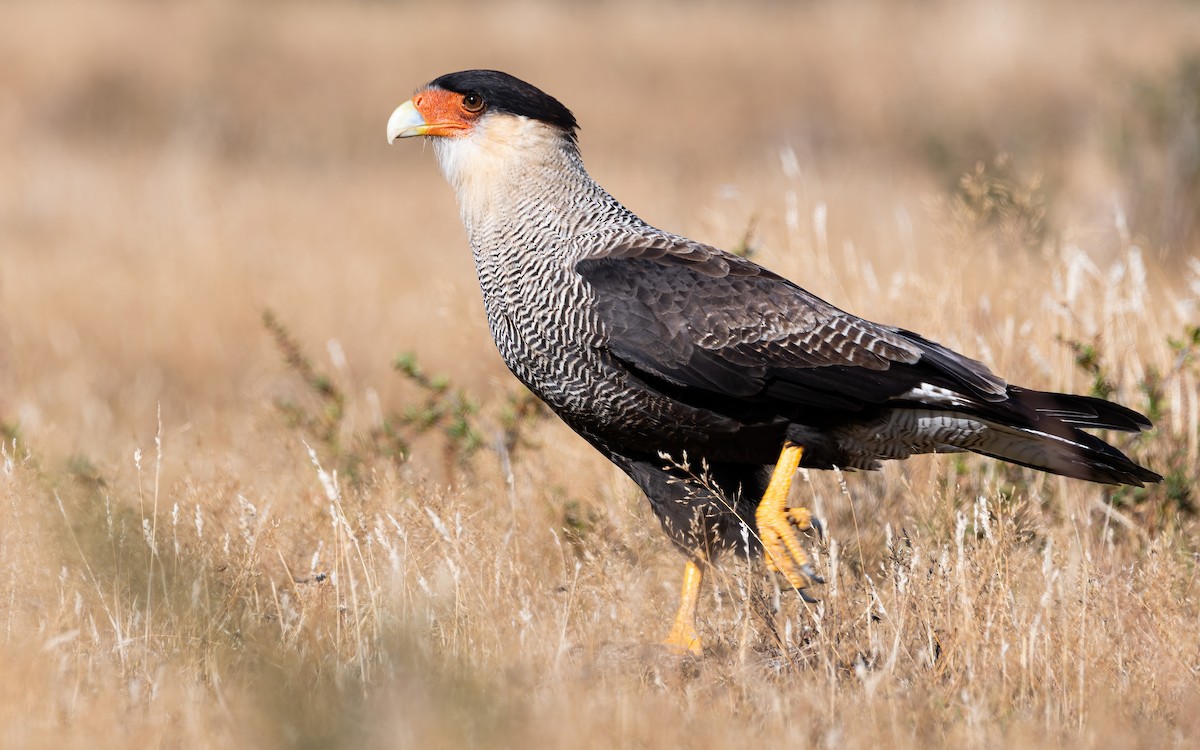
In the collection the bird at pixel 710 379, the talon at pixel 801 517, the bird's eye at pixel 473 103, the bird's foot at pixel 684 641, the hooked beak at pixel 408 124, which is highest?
the bird's eye at pixel 473 103

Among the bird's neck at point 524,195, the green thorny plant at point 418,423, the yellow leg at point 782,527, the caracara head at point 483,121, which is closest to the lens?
the yellow leg at point 782,527

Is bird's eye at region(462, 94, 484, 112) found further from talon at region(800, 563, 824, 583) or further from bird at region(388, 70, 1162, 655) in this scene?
talon at region(800, 563, 824, 583)

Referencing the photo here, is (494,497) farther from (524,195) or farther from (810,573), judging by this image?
(810,573)

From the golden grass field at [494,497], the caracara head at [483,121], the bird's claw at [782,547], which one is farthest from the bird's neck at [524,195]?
the bird's claw at [782,547]

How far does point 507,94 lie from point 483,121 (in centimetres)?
12

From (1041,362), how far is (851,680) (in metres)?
2.18

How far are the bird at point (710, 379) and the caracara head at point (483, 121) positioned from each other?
3 cm

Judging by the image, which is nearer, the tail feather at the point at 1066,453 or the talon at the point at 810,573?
the talon at the point at 810,573

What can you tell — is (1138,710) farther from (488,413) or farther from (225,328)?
(225,328)

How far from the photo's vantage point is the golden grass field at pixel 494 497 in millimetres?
3332

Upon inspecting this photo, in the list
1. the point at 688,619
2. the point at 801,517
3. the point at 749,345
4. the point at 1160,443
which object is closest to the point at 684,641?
the point at 688,619

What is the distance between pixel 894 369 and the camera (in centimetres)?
407

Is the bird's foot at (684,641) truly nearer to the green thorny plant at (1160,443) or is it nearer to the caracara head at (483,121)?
the caracara head at (483,121)

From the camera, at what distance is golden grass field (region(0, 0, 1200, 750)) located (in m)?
3.33
